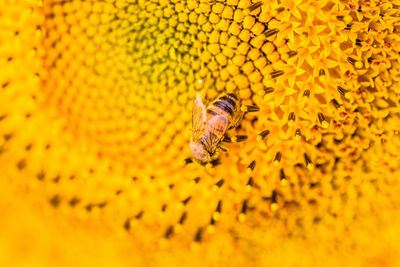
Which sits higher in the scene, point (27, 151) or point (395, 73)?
point (395, 73)

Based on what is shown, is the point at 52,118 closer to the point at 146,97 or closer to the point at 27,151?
the point at 27,151

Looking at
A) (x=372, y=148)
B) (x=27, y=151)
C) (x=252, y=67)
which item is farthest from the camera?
(x=27, y=151)

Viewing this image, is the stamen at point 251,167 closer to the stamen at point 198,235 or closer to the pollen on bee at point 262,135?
the pollen on bee at point 262,135

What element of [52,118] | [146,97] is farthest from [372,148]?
[52,118]

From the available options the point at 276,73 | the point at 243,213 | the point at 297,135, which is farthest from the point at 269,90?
the point at 243,213

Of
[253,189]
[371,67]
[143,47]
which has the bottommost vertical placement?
[253,189]

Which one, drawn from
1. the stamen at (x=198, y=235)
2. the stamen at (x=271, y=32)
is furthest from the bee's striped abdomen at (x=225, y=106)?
the stamen at (x=198, y=235)

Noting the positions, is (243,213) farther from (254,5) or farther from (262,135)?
(254,5)
